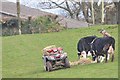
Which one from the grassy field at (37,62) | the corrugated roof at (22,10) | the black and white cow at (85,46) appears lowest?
the grassy field at (37,62)

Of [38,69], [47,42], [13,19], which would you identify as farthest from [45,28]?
[38,69]

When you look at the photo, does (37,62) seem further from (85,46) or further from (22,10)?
(22,10)

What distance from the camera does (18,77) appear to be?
7.88 meters

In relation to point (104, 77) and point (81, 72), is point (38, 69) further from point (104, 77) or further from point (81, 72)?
point (104, 77)

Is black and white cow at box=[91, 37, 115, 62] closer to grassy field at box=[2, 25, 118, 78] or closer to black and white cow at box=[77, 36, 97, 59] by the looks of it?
black and white cow at box=[77, 36, 97, 59]

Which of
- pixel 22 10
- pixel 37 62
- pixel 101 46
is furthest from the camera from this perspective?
pixel 22 10

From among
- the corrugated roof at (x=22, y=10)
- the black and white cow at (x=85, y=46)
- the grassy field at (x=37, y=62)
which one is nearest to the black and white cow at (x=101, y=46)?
the black and white cow at (x=85, y=46)

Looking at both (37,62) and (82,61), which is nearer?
(82,61)

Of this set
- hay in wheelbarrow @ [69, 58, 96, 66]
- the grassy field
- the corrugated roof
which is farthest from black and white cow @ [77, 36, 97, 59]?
the corrugated roof

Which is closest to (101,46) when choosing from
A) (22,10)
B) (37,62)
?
(37,62)

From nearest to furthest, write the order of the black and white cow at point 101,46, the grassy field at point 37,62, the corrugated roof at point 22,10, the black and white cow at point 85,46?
the grassy field at point 37,62
the black and white cow at point 101,46
the black and white cow at point 85,46
the corrugated roof at point 22,10

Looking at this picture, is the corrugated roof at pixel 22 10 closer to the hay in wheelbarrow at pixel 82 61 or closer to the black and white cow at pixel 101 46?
the hay in wheelbarrow at pixel 82 61

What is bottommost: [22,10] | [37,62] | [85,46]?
[37,62]

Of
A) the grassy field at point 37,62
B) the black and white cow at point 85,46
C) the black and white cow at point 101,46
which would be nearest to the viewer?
the grassy field at point 37,62
